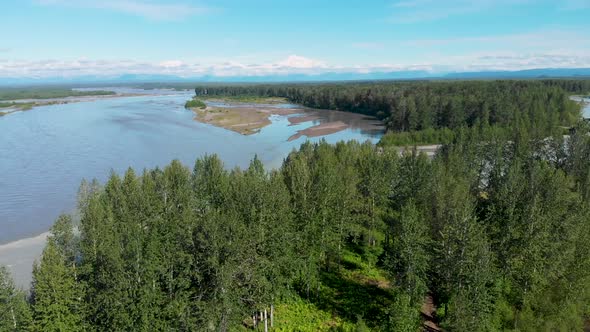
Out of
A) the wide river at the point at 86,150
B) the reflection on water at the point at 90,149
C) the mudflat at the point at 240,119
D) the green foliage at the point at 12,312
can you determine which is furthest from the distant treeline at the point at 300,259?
the mudflat at the point at 240,119

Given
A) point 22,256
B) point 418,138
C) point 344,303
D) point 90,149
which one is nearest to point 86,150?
point 90,149

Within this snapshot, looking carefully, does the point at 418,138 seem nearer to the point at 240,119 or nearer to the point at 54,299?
the point at 240,119

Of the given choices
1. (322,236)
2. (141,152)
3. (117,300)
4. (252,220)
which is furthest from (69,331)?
(141,152)

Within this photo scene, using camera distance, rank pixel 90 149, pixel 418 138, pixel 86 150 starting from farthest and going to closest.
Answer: pixel 418 138 < pixel 90 149 < pixel 86 150

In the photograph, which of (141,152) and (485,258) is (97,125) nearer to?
(141,152)

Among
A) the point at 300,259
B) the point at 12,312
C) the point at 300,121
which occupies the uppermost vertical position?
the point at 300,121

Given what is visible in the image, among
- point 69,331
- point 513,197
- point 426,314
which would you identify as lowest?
point 426,314

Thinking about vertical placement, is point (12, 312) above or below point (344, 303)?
above
